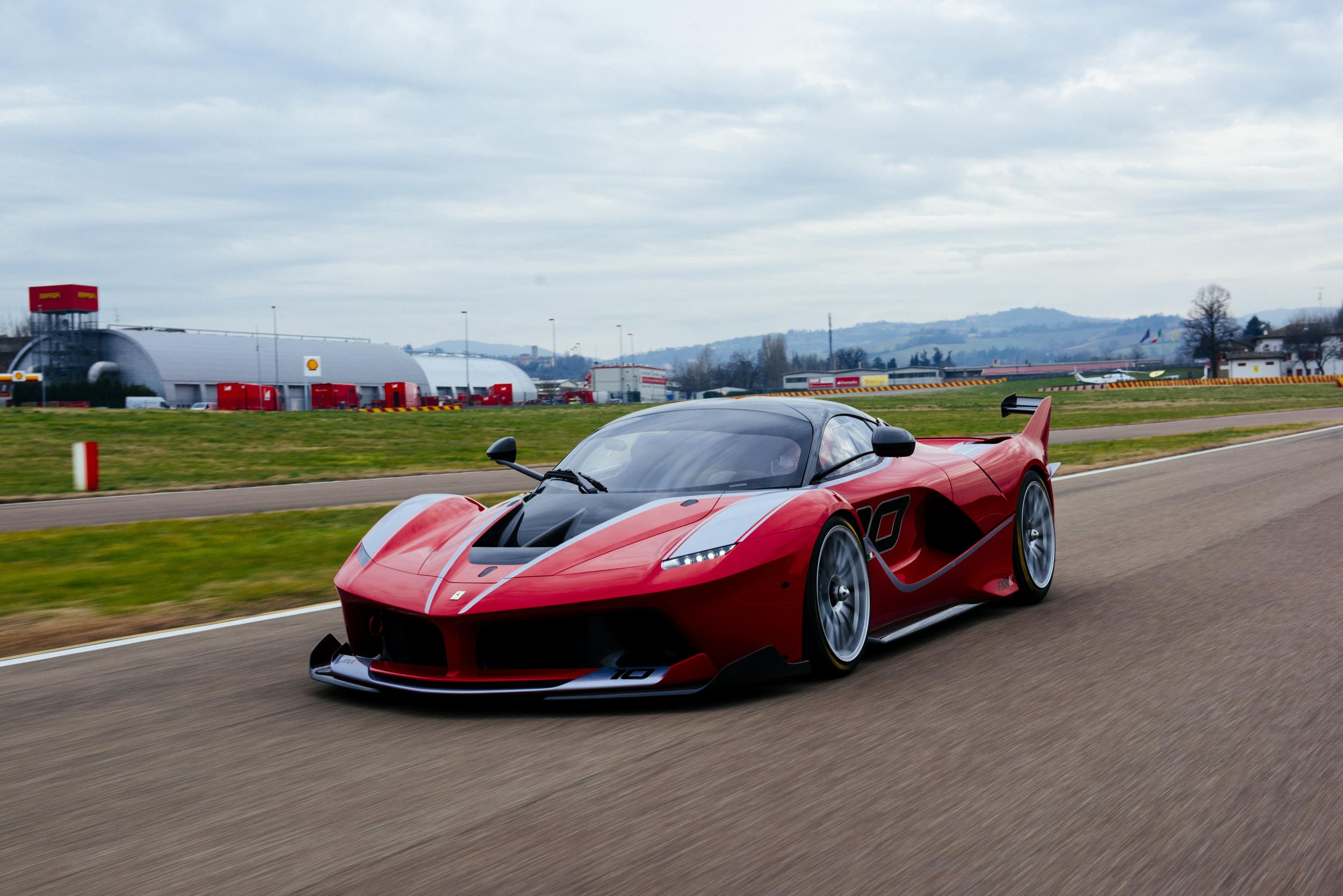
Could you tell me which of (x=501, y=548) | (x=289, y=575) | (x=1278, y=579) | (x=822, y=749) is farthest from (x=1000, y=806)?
(x=289, y=575)

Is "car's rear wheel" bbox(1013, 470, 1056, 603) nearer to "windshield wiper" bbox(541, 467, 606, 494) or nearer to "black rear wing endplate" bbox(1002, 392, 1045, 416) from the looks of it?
"black rear wing endplate" bbox(1002, 392, 1045, 416)

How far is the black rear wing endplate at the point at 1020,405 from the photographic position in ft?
27.0

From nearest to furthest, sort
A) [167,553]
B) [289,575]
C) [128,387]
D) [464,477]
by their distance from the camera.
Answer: [289,575] < [167,553] < [464,477] < [128,387]

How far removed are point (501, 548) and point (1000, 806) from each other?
225cm

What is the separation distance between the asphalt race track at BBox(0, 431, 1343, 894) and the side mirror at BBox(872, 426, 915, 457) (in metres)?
0.94

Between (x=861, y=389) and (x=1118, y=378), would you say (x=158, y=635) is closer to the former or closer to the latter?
(x=861, y=389)

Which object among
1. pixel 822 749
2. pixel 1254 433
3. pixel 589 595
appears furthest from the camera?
pixel 1254 433

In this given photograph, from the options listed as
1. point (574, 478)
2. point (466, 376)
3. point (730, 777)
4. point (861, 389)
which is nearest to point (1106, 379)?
point (861, 389)

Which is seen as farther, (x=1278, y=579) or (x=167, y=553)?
(x=167, y=553)

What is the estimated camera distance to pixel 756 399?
20.5 feet

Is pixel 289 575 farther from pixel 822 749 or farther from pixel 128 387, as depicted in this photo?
pixel 128 387

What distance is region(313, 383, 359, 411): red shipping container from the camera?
7212 centimetres

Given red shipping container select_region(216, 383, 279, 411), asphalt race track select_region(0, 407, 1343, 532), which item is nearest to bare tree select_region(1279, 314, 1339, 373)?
red shipping container select_region(216, 383, 279, 411)

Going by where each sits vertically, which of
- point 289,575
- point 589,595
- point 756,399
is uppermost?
point 756,399
